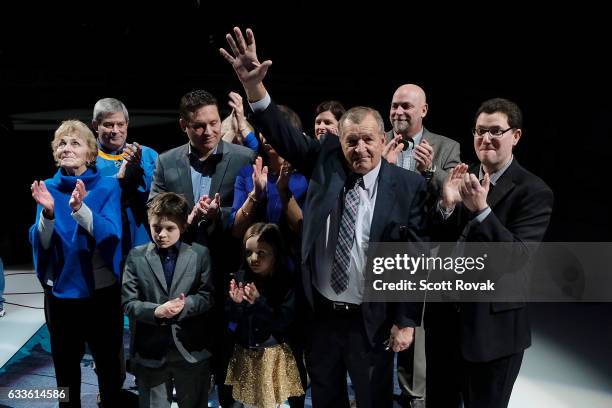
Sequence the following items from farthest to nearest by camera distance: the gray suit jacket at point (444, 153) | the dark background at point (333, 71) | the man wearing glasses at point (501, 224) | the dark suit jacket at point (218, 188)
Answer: the dark background at point (333, 71)
the gray suit jacket at point (444, 153)
the dark suit jacket at point (218, 188)
the man wearing glasses at point (501, 224)

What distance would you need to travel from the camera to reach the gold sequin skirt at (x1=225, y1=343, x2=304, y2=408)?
290 centimetres

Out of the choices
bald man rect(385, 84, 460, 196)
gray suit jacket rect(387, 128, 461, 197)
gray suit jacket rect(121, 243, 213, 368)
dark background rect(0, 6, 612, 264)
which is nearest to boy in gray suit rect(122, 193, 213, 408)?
gray suit jacket rect(121, 243, 213, 368)

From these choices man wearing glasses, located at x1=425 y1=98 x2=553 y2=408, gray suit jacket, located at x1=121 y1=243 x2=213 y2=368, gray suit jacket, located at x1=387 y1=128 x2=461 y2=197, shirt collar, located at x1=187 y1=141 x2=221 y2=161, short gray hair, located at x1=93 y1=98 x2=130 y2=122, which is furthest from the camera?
short gray hair, located at x1=93 y1=98 x2=130 y2=122

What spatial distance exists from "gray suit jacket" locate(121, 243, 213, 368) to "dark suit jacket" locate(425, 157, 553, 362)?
3.55ft

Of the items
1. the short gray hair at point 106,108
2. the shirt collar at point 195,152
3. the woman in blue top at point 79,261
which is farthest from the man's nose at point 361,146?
the short gray hair at point 106,108

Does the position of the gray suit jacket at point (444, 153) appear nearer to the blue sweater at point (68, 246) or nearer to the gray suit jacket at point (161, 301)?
the gray suit jacket at point (161, 301)

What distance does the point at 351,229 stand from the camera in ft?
8.48

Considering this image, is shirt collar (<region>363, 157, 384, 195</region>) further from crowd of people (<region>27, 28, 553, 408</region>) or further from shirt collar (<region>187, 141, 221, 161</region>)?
shirt collar (<region>187, 141, 221, 161</region>)

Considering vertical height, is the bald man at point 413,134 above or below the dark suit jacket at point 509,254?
above

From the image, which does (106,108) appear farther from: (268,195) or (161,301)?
(161,301)

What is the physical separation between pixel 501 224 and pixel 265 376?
1185 millimetres

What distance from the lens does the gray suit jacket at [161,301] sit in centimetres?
283

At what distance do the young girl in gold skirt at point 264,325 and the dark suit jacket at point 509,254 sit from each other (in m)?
0.77

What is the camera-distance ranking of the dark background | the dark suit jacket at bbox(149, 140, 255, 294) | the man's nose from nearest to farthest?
the man's nose → the dark suit jacket at bbox(149, 140, 255, 294) → the dark background
